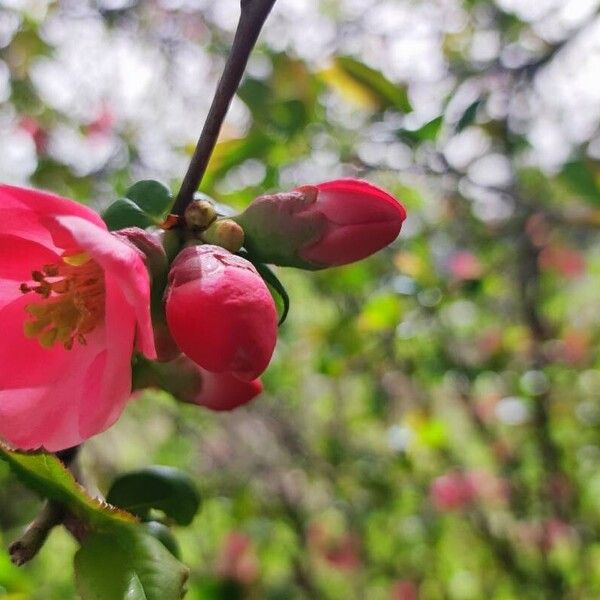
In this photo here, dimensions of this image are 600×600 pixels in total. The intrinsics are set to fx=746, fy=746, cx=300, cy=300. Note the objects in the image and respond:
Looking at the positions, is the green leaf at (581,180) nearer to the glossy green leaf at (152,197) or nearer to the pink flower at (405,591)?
the glossy green leaf at (152,197)

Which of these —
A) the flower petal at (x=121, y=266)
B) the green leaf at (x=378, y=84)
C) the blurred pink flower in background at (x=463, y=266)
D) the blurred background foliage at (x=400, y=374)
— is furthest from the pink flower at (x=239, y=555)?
the flower petal at (x=121, y=266)

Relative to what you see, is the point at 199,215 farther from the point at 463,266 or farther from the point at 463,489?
the point at 463,489

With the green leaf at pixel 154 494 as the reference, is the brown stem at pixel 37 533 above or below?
above

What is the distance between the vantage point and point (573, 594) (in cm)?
215

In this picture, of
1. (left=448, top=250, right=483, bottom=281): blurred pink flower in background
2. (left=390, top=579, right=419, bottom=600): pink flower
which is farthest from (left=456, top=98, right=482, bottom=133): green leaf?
(left=390, top=579, right=419, bottom=600): pink flower

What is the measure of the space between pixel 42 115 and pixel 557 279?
1.67 metres

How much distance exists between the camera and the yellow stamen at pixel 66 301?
1.63 feet

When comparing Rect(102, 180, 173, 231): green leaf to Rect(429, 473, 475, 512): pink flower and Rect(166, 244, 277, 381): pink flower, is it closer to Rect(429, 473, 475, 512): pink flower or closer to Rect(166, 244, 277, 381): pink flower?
Rect(166, 244, 277, 381): pink flower

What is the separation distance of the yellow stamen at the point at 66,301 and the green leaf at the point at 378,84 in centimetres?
53

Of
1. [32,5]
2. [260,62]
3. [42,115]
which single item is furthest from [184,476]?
[32,5]

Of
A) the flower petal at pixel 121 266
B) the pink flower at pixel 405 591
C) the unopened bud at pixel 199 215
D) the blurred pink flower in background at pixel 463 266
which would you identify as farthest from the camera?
the pink flower at pixel 405 591

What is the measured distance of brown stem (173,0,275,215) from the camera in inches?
16.9

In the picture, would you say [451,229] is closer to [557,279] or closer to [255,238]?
[557,279]

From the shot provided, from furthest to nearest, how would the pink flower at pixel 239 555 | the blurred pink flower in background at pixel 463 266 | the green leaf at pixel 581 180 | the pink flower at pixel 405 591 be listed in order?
the pink flower at pixel 405 591, the pink flower at pixel 239 555, the blurred pink flower in background at pixel 463 266, the green leaf at pixel 581 180
